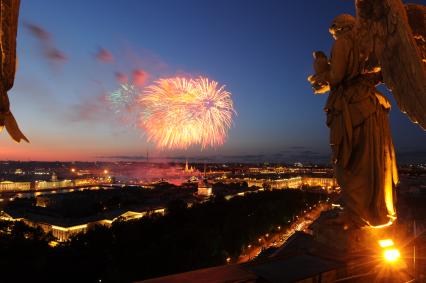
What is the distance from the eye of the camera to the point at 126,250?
20.6 metres

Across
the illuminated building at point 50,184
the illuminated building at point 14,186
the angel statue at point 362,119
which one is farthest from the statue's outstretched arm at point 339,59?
the illuminated building at point 50,184

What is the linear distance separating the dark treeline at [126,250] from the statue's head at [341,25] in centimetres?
1547

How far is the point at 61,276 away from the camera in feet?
56.9

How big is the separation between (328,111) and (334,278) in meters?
1.70

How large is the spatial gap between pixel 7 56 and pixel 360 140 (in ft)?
10.4

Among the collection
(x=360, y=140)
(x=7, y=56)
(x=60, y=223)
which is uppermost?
(x=7, y=56)

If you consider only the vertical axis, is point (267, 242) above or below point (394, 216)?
below

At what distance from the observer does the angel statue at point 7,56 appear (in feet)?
6.21

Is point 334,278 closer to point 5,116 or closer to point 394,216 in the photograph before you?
point 394,216

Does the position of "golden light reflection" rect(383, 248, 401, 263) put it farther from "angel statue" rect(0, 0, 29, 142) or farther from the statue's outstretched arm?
"angel statue" rect(0, 0, 29, 142)

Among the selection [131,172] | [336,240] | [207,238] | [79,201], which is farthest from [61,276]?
[131,172]

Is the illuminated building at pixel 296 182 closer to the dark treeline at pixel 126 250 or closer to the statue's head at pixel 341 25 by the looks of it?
the dark treeline at pixel 126 250

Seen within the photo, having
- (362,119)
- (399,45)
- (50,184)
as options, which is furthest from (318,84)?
(50,184)

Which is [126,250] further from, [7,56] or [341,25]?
[7,56]
